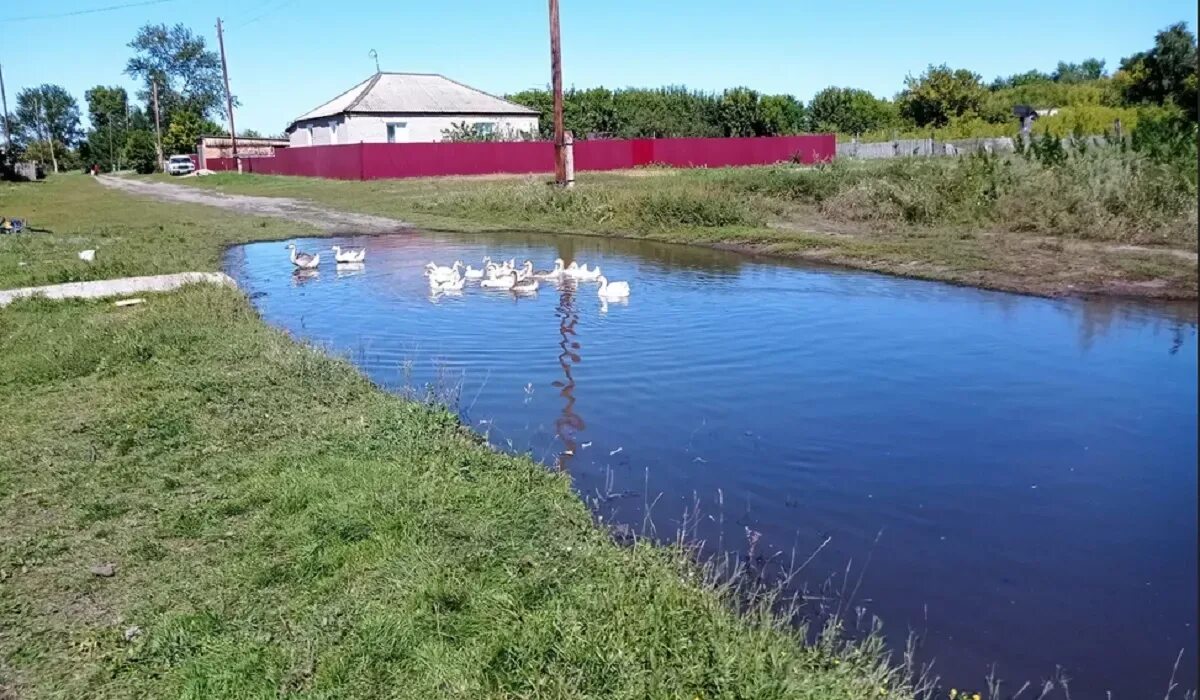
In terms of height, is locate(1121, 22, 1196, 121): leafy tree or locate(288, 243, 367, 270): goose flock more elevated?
locate(1121, 22, 1196, 121): leafy tree

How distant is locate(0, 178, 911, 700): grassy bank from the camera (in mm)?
4297

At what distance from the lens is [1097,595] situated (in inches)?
210

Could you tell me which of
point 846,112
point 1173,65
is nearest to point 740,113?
point 846,112

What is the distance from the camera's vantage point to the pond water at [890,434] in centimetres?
523

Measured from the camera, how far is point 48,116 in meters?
140

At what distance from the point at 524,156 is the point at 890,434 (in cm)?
4422

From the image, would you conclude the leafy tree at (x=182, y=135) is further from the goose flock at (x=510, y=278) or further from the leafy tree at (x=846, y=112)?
the goose flock at (x=510, y=278)

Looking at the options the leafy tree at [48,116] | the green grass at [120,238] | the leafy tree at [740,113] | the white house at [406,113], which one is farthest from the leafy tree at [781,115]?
the leafy tree at [48,116]

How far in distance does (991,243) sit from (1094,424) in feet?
31.1

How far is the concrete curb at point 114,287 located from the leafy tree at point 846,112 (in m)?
65.2

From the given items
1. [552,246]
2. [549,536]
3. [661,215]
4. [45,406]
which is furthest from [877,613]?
[661,215]

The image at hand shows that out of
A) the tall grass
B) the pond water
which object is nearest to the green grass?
the pond water

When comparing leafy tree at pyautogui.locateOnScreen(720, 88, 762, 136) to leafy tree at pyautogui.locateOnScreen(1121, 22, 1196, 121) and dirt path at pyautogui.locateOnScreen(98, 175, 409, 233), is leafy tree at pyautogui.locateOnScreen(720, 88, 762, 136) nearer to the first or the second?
dirt path at pyautogui.locateOnScreen(98, 175, 409, 233)

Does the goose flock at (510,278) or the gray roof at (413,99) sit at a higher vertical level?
the gray roof at (413,99)
